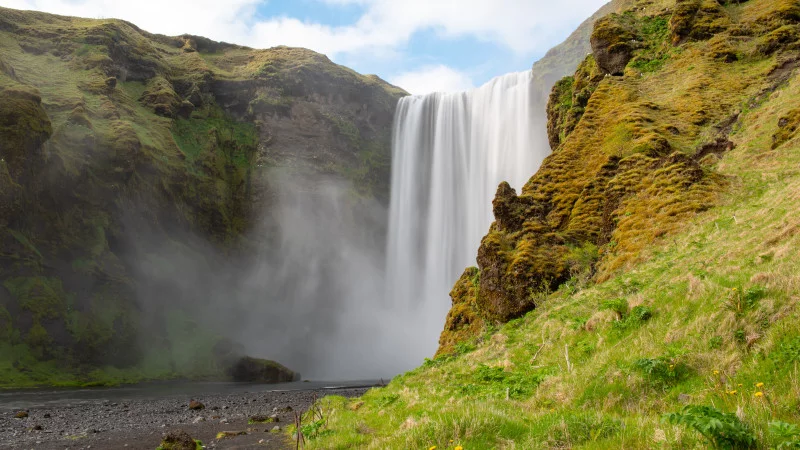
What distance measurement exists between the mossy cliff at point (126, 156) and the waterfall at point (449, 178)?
30.7 feet

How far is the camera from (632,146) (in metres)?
26.5

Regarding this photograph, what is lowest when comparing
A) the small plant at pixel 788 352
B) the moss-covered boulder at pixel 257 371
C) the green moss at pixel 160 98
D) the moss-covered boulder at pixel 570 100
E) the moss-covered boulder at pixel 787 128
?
the moss-covered boulder at pixel 257 371

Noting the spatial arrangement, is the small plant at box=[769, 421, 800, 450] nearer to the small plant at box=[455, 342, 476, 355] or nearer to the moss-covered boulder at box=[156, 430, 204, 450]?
the moss-covered boulder at box=[156, 430, 204, 450]

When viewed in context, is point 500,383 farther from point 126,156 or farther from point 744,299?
point 126,156

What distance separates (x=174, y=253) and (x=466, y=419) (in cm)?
7185

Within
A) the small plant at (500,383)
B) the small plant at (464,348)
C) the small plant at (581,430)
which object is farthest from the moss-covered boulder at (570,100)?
the small plant at (581,430)

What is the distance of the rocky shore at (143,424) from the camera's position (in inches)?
671

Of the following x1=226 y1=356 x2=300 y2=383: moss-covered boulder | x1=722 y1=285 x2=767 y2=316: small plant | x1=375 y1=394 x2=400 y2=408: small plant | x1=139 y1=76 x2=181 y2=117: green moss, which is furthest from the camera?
x1=139 y1=76 x2=181 y2=117: green moss

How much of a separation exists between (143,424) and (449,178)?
62909mm

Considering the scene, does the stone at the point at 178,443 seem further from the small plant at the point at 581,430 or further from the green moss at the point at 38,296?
the green moss at the point at 38,296

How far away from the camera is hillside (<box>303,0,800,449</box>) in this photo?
6.47m

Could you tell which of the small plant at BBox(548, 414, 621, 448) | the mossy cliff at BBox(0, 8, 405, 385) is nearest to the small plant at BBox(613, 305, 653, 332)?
the small plant at BBox(548, 414, 621, 448)

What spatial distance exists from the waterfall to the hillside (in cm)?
2794

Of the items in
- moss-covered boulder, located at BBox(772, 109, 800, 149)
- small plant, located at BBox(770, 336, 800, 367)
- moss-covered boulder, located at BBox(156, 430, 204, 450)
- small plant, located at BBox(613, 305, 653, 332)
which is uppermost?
moss-covered boulder, located at BBox(772, 109, 800, 149)
